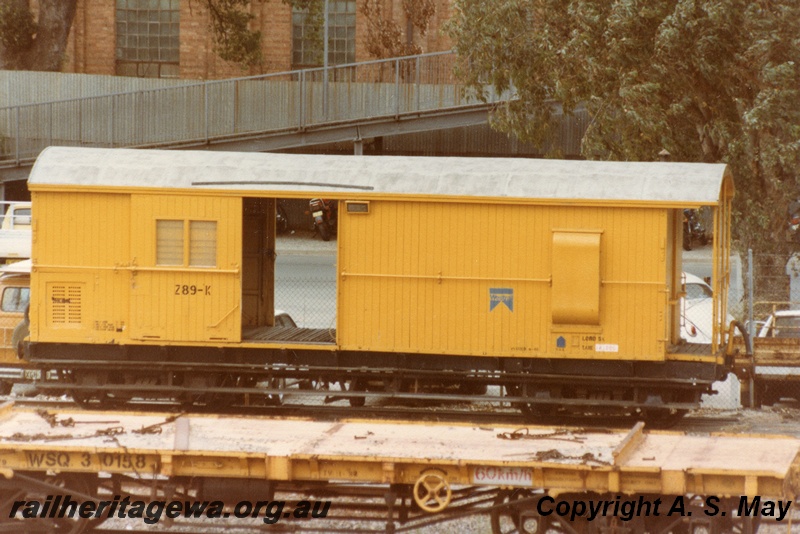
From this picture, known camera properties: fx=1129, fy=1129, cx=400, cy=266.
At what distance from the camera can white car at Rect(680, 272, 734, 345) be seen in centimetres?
1876

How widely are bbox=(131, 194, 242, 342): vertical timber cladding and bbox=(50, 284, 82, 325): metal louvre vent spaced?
2.66 feet

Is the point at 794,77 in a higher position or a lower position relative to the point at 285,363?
higher

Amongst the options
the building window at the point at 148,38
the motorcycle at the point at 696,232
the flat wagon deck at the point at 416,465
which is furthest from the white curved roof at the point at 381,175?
the building window at the point at 148,38

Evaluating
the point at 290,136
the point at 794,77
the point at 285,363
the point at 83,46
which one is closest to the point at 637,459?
the point at 285,363

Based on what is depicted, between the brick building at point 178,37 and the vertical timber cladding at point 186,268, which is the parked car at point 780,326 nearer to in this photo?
the vertical timber cladding at point 186,268

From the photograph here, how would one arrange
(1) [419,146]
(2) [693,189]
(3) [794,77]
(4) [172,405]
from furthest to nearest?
1. (1) [419,146]
2. (3) [794,77]
3. (4) [172,405]
4. (2) [693,189]

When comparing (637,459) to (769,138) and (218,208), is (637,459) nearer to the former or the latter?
(218,208)

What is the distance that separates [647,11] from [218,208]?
8.89m

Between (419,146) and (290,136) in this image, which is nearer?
(290,136)

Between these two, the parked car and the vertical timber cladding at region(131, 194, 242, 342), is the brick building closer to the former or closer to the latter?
the parked car

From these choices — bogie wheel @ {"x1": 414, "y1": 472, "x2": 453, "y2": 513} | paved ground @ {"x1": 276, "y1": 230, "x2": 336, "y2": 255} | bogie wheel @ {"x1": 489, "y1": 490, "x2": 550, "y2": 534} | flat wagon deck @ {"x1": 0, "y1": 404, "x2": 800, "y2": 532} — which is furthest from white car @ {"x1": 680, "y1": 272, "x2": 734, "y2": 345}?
paved ground @ {"x1": 276, "y1": 230, "x2": 336, "y2": 255}

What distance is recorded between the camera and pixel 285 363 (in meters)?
15.9

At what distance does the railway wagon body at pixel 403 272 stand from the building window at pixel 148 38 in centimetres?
2451

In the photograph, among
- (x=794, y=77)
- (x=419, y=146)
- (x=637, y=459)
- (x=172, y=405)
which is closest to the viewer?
(x=637, y=459)
